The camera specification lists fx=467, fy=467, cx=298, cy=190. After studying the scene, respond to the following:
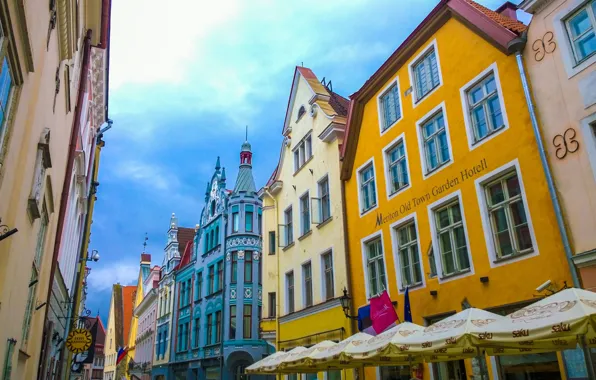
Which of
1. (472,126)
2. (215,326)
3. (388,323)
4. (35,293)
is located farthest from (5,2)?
(215,326)

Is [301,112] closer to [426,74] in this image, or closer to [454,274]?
[426,74]

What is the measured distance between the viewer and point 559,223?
8781 mm

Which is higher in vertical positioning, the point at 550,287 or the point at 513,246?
the point at 513,246

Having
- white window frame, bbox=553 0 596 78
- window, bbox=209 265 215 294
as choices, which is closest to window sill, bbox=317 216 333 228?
white window frame, bbox=553 0 596 78

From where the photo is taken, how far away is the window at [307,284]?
18.8 metres

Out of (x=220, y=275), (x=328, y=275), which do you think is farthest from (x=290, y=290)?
(x=220, y=275)

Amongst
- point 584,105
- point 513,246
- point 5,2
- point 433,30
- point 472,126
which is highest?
point 433,30

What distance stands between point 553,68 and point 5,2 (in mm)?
9417

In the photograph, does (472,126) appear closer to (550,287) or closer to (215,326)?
(550,287)

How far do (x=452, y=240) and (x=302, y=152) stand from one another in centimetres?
1055

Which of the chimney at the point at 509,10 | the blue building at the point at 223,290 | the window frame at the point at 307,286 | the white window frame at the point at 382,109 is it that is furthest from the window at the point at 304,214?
the blue building at the point at 223,290

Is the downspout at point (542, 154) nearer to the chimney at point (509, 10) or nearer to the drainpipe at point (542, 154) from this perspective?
the drainpipe at point (542, 154)

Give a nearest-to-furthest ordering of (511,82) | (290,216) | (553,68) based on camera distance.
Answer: (553,68)
(511,82)
(290,216)

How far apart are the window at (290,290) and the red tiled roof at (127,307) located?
54481 mm
